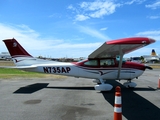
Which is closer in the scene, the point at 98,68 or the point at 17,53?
the point at 98,68

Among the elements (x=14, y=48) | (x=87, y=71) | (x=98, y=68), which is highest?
(x=14, y=48)

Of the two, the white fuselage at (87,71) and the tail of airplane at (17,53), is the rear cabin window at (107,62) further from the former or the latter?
the tail of airplane at (17,53)

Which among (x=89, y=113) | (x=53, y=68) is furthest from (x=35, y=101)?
(x=53, y=68)

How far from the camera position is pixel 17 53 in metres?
11.0

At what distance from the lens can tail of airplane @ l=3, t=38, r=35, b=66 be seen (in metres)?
10.9

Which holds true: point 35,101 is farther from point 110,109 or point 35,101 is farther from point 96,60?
point 96,60

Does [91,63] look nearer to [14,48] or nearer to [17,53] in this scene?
[17,53]

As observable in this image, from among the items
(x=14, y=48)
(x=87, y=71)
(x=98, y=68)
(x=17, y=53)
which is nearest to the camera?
(x=98, y=68)

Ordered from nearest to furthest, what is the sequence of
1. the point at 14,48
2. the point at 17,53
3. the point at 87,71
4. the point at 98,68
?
the point at 98,68, the point at 87,71, the point at 14,48, the point at 17,53

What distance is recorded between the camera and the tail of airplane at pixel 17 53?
1088 centimetres

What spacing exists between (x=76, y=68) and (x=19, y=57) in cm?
366

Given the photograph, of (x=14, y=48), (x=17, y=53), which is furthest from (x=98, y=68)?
(x=14, y=48)

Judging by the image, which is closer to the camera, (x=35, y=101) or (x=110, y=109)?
(x=110, y=109)

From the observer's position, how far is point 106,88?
9.12 metres
